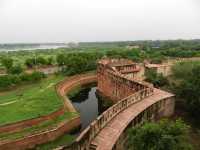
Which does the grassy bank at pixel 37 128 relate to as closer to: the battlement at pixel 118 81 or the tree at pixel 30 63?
the battlement at pixel 118 81

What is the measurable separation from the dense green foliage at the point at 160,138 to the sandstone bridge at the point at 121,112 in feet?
11.4

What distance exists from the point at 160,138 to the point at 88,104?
26.3 metres

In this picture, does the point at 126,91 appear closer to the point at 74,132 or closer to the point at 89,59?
the point at 74,132

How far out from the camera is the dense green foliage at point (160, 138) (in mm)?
10953

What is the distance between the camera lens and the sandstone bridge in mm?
14805

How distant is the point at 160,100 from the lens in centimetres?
2300

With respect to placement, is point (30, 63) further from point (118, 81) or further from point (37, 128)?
point (37, 128)

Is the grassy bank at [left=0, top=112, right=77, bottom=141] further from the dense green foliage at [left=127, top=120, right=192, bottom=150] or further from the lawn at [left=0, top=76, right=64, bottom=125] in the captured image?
the dense green foliage at [left=127, top=120, right=192, bottom=150]

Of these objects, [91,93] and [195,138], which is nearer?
[195,138]

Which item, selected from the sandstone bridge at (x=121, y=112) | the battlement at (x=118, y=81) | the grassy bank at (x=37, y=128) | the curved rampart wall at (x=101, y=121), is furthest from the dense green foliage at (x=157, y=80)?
the grassy bank at (x=37, y=128)

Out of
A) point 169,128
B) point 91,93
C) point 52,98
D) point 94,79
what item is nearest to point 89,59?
point 94,79

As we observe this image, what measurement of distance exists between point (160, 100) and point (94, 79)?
2944 cm

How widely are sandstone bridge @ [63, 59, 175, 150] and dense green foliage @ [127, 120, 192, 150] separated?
3.49 meters

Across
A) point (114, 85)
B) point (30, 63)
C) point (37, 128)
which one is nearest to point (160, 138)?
point (37, 128)
